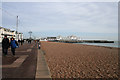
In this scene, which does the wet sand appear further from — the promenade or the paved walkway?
the paved walkway

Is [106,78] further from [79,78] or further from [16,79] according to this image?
[16,79]

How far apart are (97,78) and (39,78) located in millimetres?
2306

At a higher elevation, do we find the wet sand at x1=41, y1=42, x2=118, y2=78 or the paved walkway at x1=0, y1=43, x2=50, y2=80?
the paved walkway at x1=0, y1=43, x2=50, y2=80

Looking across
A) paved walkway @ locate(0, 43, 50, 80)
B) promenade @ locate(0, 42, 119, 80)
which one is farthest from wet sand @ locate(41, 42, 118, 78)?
paved walkway @ locate(0, 43, 50, 80)

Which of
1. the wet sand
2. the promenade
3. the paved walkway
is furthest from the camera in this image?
the wet sand

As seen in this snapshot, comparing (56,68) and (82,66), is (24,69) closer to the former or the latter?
(56,68)

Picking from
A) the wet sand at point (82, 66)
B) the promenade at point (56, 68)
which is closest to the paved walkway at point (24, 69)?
the promenade at point (56, 68)

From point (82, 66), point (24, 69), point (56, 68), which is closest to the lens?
point (24, 69)

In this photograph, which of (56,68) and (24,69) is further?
(56,68)

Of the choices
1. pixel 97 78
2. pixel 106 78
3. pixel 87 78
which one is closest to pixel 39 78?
pixel 87 78

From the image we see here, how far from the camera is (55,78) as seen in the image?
4320mm

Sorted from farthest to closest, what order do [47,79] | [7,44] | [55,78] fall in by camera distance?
[7,44], [55,78], [47,79]

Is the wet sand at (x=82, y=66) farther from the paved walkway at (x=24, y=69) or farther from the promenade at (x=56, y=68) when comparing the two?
the paved walkway at (x=24, y=69)

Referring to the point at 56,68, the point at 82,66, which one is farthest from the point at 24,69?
the point at 82,66
